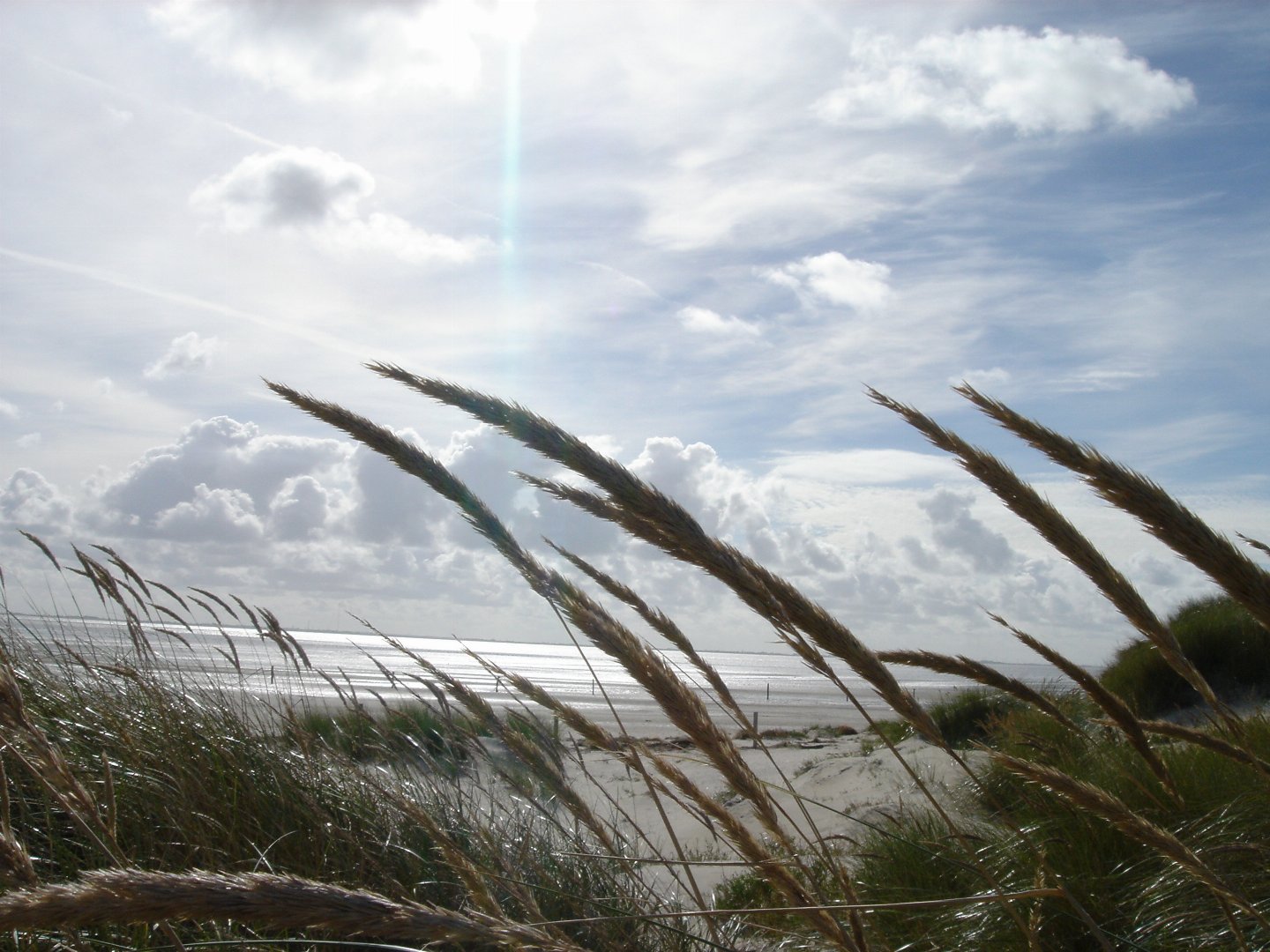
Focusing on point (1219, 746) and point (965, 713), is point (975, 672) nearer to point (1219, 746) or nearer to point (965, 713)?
point (1219, 746)

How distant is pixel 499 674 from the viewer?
2.70 metres

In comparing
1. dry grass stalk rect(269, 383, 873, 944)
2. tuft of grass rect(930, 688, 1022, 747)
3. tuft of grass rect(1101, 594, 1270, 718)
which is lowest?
tuft of grass rect(930, 688, 1022, 747)

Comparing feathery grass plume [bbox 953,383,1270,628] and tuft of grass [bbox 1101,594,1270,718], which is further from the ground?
feathery grass plume [bbox 953,383,1270,628]

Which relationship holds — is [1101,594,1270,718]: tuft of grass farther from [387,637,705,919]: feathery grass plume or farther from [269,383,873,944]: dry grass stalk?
[269,383,873,944]: dry grass stalk

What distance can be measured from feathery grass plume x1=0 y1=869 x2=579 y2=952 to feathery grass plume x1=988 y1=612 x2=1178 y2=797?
139 cm

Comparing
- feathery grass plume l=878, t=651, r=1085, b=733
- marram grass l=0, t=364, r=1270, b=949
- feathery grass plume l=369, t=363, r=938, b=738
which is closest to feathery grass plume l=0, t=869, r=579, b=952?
marram grass l=0, t=364, r=1270, b=949

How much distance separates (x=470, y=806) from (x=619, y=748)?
5.37 feet

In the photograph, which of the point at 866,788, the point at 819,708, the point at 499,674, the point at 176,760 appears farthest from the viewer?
the point at 819,708

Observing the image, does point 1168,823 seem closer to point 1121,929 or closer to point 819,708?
point 1121,929

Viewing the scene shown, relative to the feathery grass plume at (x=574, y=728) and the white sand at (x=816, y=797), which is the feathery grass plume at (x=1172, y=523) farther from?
the white sand at (x=816, y=797)

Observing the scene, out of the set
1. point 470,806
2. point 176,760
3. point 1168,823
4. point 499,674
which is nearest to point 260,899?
point 499,674

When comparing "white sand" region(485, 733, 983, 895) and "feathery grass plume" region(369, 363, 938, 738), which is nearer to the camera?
"feathery grass plume" region(369, 363, 938, 738)

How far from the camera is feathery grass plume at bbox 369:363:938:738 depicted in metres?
→ 1.28

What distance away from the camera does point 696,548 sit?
4.27ft
